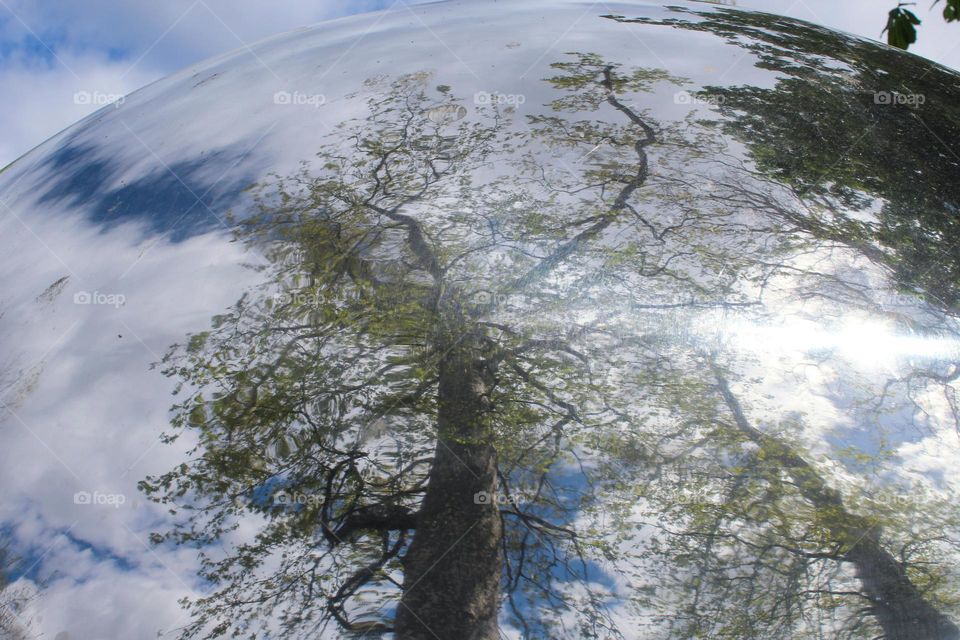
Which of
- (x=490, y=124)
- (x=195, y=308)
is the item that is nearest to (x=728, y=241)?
(x=490, y=124)

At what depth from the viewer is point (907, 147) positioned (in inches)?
92.3

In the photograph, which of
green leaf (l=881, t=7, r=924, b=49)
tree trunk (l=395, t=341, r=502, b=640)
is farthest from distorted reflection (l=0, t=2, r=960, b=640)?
green leaf (l=881, t=7, r=924, b=49)

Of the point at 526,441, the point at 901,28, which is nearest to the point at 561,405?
the point at 526,441

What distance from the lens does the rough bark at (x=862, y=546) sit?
159cm

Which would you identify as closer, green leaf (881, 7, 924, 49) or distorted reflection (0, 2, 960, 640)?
distorted reflection (0, 2, 960, 640)

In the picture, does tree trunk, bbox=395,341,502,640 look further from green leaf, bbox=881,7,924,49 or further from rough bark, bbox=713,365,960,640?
green leaf, bbox=881,7,924,49

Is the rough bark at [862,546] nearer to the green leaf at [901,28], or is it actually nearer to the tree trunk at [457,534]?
the tree trunk at [457,534]

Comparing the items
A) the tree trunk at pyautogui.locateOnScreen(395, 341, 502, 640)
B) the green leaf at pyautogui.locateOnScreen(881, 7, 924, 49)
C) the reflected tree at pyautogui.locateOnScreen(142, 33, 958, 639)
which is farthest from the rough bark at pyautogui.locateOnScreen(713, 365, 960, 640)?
the green leaf at pyautogui.locateOnScreen(881, 7, 924, 49)

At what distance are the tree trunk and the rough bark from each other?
536 millimetres

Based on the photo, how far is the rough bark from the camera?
159cm

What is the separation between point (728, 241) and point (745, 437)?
493 mm

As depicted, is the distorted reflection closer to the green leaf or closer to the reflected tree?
the reflected tree

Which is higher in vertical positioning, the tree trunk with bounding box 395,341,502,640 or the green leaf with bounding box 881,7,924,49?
the green leaf with bounding box 881,7,924,49

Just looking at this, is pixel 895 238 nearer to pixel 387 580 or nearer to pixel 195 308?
pixel 387 580
